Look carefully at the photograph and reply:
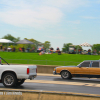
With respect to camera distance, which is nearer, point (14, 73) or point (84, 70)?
point (14, 73)

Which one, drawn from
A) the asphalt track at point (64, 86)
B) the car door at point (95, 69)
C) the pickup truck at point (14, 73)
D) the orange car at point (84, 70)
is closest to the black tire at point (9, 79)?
the pickup truck at point (14, 73)

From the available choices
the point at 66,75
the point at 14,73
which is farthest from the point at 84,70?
the point at 14,73

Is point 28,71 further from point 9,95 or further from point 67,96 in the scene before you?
point 67,96

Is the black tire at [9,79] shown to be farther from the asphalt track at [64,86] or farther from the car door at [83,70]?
the car door at [83,70]

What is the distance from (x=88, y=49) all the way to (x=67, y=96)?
1456 inches

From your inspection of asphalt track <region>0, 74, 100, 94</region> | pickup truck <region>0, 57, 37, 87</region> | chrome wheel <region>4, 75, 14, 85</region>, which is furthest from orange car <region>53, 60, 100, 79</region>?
chrome wheel <region>4, 75, 14, 85</region>

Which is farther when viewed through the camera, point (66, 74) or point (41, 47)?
point (41, 47)

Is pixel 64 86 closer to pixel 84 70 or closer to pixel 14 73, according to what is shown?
pixel 14 73

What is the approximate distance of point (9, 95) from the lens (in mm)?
8508

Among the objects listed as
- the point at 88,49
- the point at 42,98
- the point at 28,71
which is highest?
the point at 88,49

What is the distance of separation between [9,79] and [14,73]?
0.44 metres

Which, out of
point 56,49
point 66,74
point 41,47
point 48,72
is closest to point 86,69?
point 66,74

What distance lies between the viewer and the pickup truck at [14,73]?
12062mm

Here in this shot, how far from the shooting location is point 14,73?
485 inches
